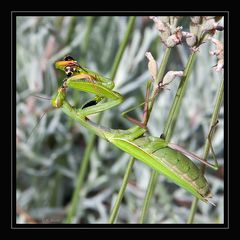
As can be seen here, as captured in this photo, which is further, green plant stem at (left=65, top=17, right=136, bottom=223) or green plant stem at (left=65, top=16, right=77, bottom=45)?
green plant stem at (left=65, top=16, right=77, bottom=45)

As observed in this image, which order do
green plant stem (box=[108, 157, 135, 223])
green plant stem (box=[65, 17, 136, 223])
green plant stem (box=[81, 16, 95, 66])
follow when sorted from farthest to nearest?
green plant stem (box=[81, 16, 95, 66]) → green plant stem (box=[65, 17, 136, 223]) → green plant stem (box=[108, 157, 135, 223])

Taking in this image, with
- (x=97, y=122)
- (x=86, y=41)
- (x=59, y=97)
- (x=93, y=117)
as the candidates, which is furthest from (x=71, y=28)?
(x=59, y=97)

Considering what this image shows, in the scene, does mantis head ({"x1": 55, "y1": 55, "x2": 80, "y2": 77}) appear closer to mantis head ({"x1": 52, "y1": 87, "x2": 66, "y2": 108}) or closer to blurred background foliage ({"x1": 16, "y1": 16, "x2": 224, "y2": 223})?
mantis head ({"x1": 52, "y1": 87, "x2": 66, "y2": 108})

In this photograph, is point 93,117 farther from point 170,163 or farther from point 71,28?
point 170,163

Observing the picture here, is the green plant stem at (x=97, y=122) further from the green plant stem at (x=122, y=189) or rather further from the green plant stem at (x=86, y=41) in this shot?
the green plant stem at (x=86, y=41)

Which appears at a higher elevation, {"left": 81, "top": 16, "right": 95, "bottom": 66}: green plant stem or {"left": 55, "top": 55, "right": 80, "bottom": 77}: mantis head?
{"left": 81, "top": 16, "right": 95, "bottom": 66}: green plant stem

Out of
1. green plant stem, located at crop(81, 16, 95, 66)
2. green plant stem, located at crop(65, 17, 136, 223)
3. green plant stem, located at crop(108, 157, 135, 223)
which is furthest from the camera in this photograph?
green plant stem, located at crop(81, 16, 95, 66)

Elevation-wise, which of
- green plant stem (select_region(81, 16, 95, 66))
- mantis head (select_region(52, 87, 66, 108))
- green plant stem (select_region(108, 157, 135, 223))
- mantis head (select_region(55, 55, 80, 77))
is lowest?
green plant stem (select_region(108, 157, 135, 223))

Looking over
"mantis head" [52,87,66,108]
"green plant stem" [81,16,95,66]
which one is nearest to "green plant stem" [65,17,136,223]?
"mantis head" [52,87,66,108]
